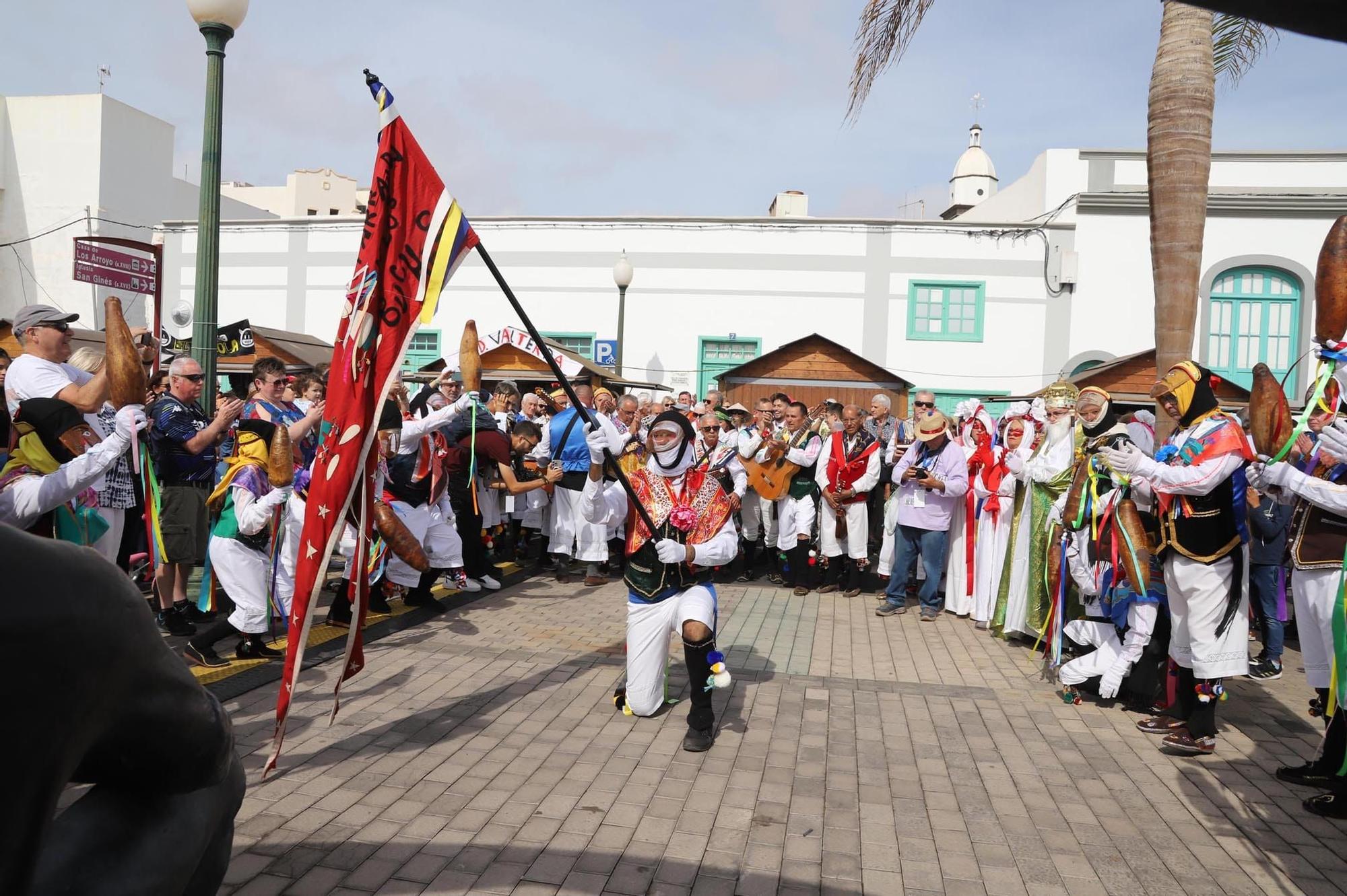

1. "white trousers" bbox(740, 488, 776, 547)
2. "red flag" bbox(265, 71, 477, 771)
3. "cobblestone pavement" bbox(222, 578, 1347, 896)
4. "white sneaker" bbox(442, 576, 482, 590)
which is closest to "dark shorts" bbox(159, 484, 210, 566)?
"cobblestone pavement" bbox(222, 578, 1347, 896)

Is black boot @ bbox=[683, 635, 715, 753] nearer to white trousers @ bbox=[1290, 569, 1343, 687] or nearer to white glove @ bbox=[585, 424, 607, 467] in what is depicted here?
white glove @ bbox=[585, 424, 607, 467]

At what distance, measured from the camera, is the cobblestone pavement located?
3.65 metres

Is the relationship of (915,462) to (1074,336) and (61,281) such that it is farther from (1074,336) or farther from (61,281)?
(61,281)

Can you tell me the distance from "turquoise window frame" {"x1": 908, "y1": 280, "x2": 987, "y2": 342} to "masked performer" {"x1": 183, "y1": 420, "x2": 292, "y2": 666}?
20.2 metres

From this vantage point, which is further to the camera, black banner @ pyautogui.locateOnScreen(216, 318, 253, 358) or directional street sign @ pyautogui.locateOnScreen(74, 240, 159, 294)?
black banner @ pyautogui.locateOnScreen(216, 318, 253, 358)

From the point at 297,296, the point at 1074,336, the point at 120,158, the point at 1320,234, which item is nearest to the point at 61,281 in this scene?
the point at 120,158

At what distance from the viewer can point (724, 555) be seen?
216 inches

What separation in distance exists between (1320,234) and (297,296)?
2634 centimetres

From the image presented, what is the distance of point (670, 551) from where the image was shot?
532cm

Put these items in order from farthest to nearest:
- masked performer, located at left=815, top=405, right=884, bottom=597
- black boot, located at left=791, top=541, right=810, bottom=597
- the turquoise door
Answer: the turquoise door, black boot, located at left=791, top=541, right=810, bottom=597, masked performer, located at left=815, top=405, right=884, bottom=597

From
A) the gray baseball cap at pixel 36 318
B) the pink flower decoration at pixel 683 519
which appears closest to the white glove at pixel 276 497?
the gray baseball cap at pixel 36 318

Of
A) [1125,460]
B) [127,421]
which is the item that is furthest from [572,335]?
[1125,460]

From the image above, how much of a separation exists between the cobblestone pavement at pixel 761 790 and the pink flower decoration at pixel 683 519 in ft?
3.90

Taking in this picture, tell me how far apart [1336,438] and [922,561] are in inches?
208
